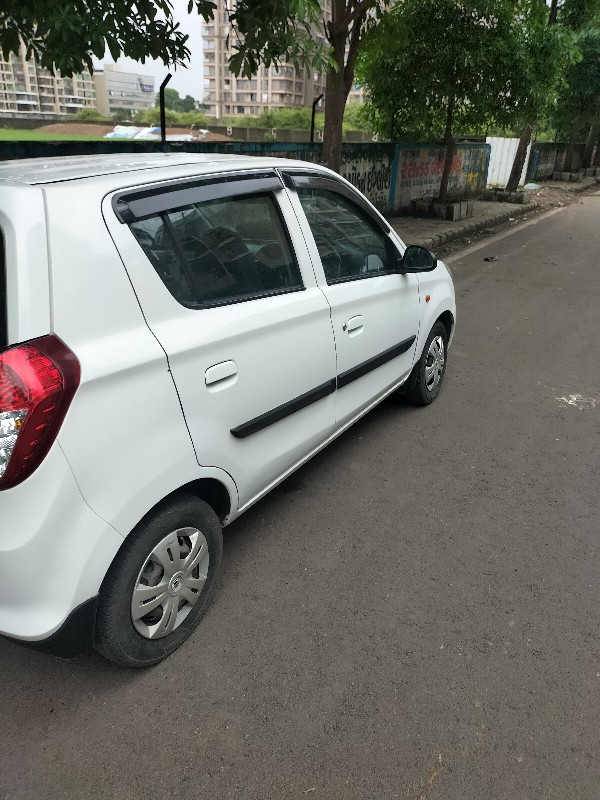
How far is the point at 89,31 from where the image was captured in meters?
4.62

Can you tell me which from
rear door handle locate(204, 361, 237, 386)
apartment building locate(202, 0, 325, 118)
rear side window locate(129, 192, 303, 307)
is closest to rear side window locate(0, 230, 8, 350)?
rear side window locate(129, 192, 303, 307)

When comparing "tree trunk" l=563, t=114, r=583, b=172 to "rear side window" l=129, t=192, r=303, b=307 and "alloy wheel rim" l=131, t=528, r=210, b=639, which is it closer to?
"rear side window" l=129, t=192, r=303, b=307

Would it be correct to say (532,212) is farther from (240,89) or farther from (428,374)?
(240,89)

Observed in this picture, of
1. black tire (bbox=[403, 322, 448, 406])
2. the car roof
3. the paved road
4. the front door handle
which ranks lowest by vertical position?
the paved road

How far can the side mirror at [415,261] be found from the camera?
3.67 m

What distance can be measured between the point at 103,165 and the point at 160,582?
1569 millimetres

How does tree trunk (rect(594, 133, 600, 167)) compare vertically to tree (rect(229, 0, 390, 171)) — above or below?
below

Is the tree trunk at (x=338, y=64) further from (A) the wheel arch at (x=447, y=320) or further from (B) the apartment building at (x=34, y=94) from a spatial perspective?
(B) the apartment building at (x=34, y=94)

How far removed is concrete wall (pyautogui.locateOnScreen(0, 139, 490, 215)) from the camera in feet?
21.4

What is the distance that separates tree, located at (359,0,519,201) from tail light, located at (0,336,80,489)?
10.9m

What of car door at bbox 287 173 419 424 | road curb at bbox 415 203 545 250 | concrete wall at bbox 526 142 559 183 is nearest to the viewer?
car door at bbox 287 173 419 424

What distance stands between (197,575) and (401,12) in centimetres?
1220

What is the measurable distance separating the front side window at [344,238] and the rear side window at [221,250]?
289 mm

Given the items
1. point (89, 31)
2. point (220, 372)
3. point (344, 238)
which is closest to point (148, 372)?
point (220, 372)
